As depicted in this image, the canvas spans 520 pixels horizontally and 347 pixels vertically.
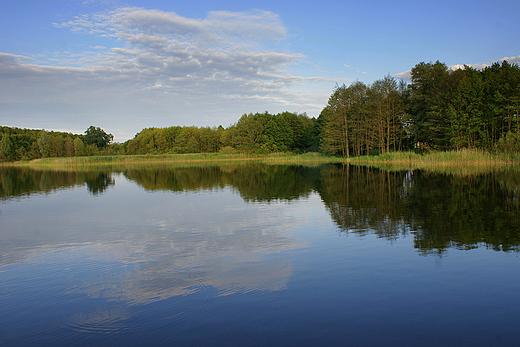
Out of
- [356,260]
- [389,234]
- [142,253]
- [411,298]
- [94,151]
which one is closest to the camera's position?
[411,298]

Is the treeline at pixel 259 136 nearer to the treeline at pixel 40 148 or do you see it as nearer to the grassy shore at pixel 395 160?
the grassy shore at pixel 395 160

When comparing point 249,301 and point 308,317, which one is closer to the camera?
point 308,317

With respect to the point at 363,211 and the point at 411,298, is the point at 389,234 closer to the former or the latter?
the point at 363,211

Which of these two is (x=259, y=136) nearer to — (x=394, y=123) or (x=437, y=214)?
(x=394, y=123)

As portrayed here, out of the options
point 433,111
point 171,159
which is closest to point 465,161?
point 433,111

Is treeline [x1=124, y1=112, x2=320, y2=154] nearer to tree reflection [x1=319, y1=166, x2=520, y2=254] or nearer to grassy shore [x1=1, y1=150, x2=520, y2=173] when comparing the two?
grassy shore [x1=1, y1=150, x2=520, y2=173]

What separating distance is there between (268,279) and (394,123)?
45.9 meters

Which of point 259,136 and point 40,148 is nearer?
point 259,136

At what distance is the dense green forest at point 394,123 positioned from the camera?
1289 inches

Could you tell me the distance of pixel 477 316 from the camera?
13.8ft

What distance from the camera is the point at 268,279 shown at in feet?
18.5

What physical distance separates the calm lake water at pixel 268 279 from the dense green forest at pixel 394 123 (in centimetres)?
2545

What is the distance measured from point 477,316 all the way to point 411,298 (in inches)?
30.8

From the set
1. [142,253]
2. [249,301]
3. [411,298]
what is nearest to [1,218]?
[142,253]
